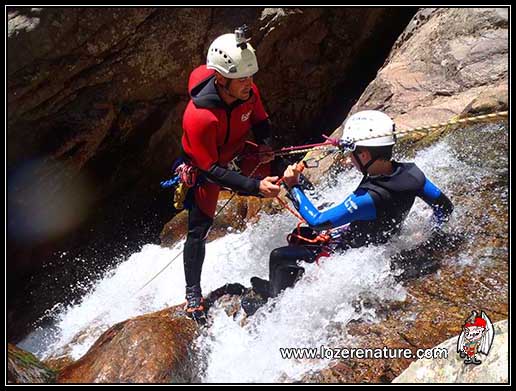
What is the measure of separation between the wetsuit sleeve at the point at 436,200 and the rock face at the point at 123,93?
181 inches

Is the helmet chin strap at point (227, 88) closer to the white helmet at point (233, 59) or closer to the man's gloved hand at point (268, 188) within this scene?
the white helmet at point (233, 59)

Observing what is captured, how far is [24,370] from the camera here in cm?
363

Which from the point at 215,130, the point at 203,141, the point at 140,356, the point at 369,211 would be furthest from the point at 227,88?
the point at 140,356

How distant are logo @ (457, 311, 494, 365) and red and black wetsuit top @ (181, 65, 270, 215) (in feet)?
6.64

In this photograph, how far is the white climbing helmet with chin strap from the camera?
416 cm

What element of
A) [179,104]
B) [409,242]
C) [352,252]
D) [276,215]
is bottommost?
[276,215]

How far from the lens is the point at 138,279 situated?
6906mm

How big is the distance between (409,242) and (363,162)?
116 centimetres

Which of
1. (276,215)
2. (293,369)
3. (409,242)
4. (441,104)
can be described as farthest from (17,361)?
(441,104)

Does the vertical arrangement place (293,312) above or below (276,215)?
above

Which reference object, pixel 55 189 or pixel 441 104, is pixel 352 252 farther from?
pixel 55 189

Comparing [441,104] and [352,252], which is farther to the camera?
[441,104]

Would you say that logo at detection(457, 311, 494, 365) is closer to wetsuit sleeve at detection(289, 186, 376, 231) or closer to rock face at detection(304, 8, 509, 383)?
rock face at detection(304, 8, 509, 383)

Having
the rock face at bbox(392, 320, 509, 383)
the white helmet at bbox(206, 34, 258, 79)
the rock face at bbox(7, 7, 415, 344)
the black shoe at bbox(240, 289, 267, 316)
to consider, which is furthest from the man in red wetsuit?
the rock face at bbox(7, 7, 415, 344)
